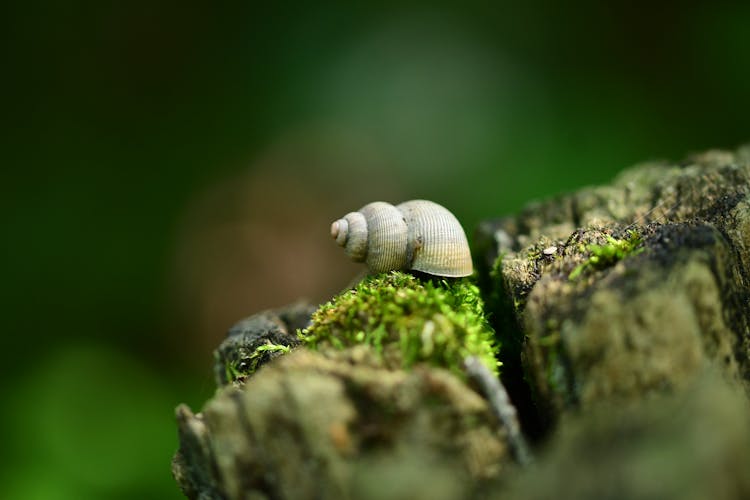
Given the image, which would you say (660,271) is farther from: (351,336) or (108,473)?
(108,473)

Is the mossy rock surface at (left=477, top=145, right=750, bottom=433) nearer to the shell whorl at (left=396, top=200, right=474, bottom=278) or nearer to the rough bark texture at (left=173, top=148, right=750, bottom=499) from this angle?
the rough bark texture at (left=173, top=148, right=750, bottom=499)

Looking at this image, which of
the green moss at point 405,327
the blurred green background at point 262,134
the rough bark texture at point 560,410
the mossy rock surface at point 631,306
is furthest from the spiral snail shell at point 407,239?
the blurred green background at point 262,134

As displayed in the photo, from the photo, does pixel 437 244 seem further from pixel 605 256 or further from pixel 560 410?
pixel 560 410

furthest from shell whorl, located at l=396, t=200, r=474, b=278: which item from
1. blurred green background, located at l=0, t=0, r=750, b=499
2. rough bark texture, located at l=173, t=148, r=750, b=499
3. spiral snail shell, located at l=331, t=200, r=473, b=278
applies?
blurred green background, located at l=0, t=0, r=750, b=499

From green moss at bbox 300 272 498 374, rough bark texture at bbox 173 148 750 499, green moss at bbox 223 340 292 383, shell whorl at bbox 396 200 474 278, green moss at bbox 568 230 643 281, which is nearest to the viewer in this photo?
rough bark texture at bbox 173 148 750 499

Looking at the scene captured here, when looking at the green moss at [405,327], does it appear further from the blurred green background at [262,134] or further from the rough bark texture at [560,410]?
the blurred green background at [262,134]

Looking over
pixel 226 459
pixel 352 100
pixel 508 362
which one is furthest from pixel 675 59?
pixel 226 459

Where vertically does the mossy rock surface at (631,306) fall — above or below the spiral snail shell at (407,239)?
below

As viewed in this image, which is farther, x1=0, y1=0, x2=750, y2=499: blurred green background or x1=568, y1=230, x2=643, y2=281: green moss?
x1=0, y1=0, x2=750, y2=499: blurred green background
